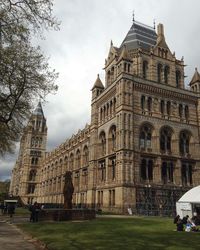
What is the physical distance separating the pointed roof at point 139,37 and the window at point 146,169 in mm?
22002

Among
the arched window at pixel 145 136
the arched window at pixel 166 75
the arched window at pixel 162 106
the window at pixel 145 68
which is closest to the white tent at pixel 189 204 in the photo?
the arched window at pixel 145 136

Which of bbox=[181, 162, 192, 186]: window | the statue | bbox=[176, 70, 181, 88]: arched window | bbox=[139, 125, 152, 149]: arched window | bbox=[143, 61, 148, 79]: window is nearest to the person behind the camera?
the statue

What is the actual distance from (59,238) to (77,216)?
12.2 metres

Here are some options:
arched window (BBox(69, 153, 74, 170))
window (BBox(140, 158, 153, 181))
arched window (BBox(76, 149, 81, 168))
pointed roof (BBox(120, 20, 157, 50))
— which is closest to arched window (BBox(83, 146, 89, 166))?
arched window (BBox(76, 149, 81, 168))

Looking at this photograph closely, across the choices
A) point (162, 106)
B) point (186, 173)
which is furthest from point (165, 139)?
point (186, 173)

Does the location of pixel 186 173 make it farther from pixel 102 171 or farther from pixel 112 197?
pixel 102 171

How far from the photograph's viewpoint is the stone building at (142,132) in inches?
1545

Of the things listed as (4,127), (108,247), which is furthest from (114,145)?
(108,247)

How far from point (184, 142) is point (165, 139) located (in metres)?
4.08

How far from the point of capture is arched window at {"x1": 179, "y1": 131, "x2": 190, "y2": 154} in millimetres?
45656

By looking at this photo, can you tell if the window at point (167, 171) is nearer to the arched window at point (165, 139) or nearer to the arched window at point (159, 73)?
the arched window at point (165, 139)

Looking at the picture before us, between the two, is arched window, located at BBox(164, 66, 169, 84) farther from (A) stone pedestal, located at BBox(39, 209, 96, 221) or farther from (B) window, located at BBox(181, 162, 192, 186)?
(A) stone pedestal, located at BBox(39, 209, 96, 221)

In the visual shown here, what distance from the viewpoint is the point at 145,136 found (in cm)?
4256

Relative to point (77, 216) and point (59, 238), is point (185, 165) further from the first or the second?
point (59, 238)
